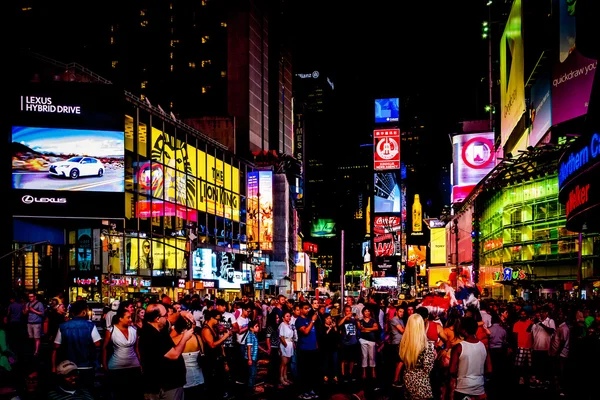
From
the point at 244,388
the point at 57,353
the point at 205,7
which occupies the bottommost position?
the point at 244,388

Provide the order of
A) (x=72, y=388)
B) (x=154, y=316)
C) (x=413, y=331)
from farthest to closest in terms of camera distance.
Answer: (x=413, y=331) < (x=154, y=316) < (x=72, y=388)

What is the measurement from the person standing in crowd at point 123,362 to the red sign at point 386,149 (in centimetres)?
11352

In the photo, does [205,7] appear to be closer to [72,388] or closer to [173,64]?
[173,64]

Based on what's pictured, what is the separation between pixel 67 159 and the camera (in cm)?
4978

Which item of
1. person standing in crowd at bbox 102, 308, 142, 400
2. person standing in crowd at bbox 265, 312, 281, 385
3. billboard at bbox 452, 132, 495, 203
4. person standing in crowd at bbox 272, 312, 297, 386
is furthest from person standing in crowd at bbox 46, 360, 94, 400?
billboard at bbox 452, 132, 495, 203

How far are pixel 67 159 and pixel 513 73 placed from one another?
1367 inches

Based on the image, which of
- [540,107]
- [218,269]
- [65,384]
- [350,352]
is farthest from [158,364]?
[218,269]

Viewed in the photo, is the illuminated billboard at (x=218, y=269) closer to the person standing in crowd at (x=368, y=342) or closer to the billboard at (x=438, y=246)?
the billboard at (x=438, y=246)

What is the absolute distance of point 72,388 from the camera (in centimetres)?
749

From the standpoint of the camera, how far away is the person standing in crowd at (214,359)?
1394cm

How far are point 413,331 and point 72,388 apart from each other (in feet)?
17.7

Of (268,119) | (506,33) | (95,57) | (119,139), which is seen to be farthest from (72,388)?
(268,119)

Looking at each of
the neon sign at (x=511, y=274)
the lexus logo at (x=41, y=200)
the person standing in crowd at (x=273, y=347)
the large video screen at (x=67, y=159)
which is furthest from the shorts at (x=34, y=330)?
the neon sign at (x=511, y=274)

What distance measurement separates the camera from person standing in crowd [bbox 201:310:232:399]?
13.9 metres
